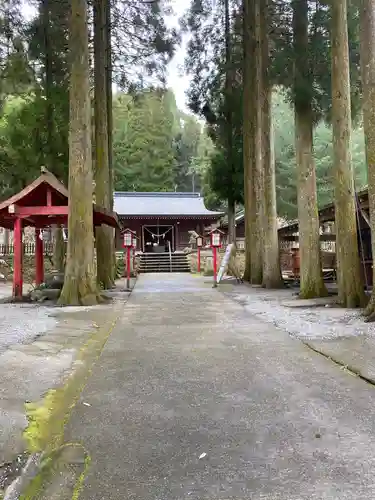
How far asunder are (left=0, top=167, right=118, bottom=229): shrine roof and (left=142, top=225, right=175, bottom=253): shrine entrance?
18.7 m

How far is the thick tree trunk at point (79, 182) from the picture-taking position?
1071 centimetres

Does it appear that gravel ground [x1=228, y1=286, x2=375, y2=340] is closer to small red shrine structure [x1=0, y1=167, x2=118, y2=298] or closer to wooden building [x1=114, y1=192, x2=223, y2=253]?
small red shrine structure [x1=0, y1=167, x2=118, y2=298]

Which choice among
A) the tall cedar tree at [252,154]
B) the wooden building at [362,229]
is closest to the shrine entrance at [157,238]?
the wooden building at [362,229]

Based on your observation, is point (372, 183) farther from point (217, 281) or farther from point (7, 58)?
point (7, 58)

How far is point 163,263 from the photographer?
28.7m

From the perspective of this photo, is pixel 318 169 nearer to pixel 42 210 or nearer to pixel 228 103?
pixel 228 103

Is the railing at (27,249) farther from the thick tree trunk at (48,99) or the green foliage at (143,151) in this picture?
the green foliage at (143,151)

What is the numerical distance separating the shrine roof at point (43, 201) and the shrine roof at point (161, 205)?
17.0 metres

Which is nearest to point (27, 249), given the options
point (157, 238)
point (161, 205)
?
point (157, 238)

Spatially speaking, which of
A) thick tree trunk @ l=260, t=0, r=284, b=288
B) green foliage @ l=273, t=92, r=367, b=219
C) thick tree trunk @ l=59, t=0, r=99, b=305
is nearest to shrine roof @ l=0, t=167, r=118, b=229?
thick tree trunk @ l=59, t=0, r=99, b=305

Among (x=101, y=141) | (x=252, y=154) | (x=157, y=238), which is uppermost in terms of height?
(x=101, y=141)

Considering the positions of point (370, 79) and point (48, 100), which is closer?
point (370, 79)

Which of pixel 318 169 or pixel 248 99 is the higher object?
pixel 248 99

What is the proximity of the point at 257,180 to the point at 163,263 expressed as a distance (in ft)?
45.9
